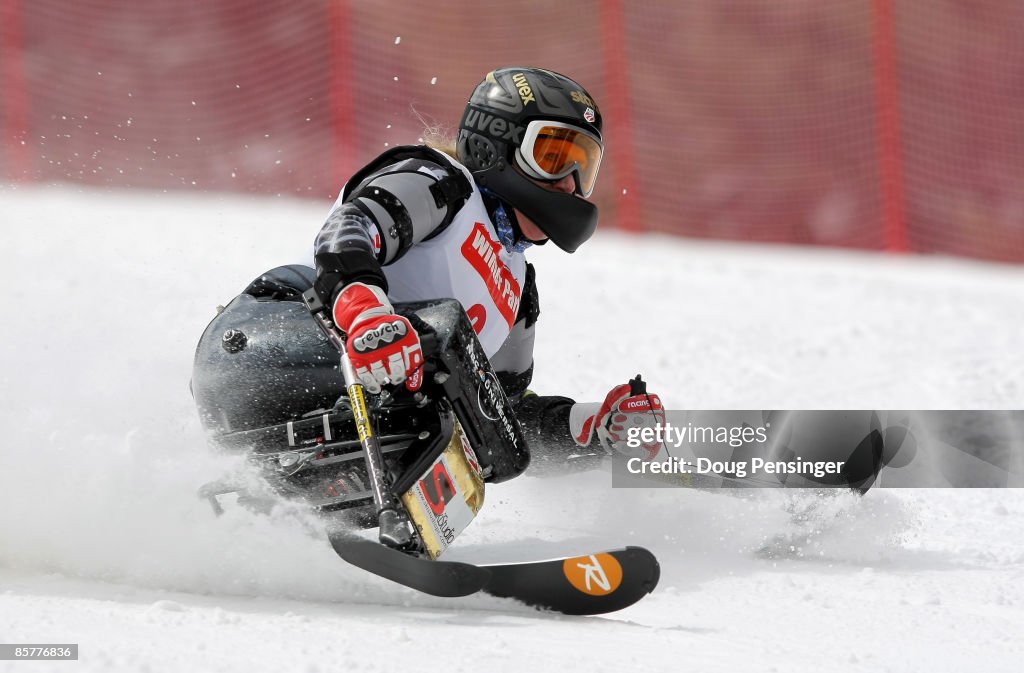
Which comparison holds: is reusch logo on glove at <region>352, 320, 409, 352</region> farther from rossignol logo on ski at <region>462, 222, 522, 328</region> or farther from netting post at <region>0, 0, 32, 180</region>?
netting post at <region>0, 0, 32, 180</region>

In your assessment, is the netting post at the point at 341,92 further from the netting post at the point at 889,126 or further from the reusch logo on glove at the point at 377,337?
the reusch logo on glove at the point at 377,337

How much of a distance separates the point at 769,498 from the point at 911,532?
56 cm

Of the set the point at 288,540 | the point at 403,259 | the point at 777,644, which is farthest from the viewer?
the point at 403,259

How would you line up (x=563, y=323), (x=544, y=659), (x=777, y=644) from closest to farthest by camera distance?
(x=544, y=659), (x=777, y=644), (x=563, y=323)

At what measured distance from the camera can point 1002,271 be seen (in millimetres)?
11164

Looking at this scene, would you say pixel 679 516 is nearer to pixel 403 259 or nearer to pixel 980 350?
pixel 403 259

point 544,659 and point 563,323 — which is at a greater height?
point 563,323

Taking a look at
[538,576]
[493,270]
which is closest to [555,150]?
[493,270]

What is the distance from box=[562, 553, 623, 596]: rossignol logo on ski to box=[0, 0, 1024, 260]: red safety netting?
785 cm

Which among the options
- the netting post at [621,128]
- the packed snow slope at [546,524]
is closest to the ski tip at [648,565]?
the packed snow slope at [546,524]

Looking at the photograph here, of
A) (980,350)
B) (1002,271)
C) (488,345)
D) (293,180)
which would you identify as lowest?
(488,345)

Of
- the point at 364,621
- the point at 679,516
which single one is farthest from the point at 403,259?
the point at 679,516

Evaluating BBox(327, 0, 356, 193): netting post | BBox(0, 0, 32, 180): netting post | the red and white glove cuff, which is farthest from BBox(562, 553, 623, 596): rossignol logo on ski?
BBox(0, 0, 32, 180): netting post

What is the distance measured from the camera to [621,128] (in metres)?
11.3
